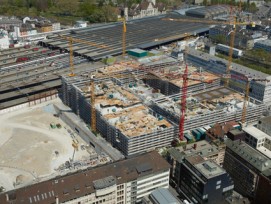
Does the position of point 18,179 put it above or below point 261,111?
below

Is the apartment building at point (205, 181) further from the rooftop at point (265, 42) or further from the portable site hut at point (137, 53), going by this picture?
the rooftop at point (265, 42)

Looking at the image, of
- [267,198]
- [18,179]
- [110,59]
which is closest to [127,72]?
[110,59]

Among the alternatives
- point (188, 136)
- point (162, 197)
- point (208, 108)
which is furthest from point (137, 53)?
point (162, 197)

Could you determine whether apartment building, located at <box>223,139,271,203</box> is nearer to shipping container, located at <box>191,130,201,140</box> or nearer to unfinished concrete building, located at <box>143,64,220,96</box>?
shipping container, located at <box>191,130,201,140</box>

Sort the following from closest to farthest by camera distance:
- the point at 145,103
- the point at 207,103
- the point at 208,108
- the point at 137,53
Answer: the point at 208,108, the point at 207,103, the point at 145,103, the point at 137,53

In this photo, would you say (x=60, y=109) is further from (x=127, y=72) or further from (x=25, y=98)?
(x=127, y=72)

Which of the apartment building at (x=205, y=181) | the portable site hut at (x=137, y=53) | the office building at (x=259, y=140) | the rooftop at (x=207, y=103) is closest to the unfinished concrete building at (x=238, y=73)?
the rooftop at (x=207, y=103)

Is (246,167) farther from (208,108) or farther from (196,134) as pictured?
(208,108)
